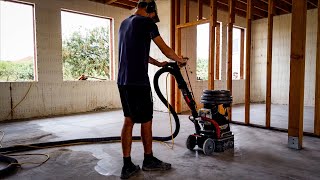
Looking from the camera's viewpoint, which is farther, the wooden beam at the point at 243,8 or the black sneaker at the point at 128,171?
the wooden beam at the point at 243,8

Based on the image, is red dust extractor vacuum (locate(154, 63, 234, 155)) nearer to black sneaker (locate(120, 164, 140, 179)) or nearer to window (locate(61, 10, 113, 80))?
black sneaker (locate(120, 164, 140, 179))

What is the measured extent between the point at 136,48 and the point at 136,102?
46 cm

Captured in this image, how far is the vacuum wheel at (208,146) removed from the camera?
2.64m

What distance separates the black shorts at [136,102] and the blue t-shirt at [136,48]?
2.1 inches

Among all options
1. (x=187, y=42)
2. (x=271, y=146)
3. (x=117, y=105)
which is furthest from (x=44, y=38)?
(x=271, y=146)

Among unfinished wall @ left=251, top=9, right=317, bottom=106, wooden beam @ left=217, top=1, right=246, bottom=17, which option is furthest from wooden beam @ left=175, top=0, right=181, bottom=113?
unfinished wall @ left=251, top=9, right=317, bottom=106

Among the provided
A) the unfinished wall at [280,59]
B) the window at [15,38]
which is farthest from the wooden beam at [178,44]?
the unfinished wall at [280,59]

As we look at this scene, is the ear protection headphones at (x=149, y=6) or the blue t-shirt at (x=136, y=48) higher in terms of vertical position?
the ear protection headphones at (x=149, y=6)

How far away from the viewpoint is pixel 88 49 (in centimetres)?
696

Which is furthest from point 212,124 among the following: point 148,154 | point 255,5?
point 255,5

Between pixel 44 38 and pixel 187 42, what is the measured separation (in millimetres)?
3376

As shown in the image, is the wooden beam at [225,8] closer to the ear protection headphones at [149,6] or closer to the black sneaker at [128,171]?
the ear protection headphones at [149,6]

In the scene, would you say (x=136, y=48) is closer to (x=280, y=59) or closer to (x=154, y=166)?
(x=154, y=166)

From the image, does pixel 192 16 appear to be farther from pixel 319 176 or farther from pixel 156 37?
pixel 319 176
